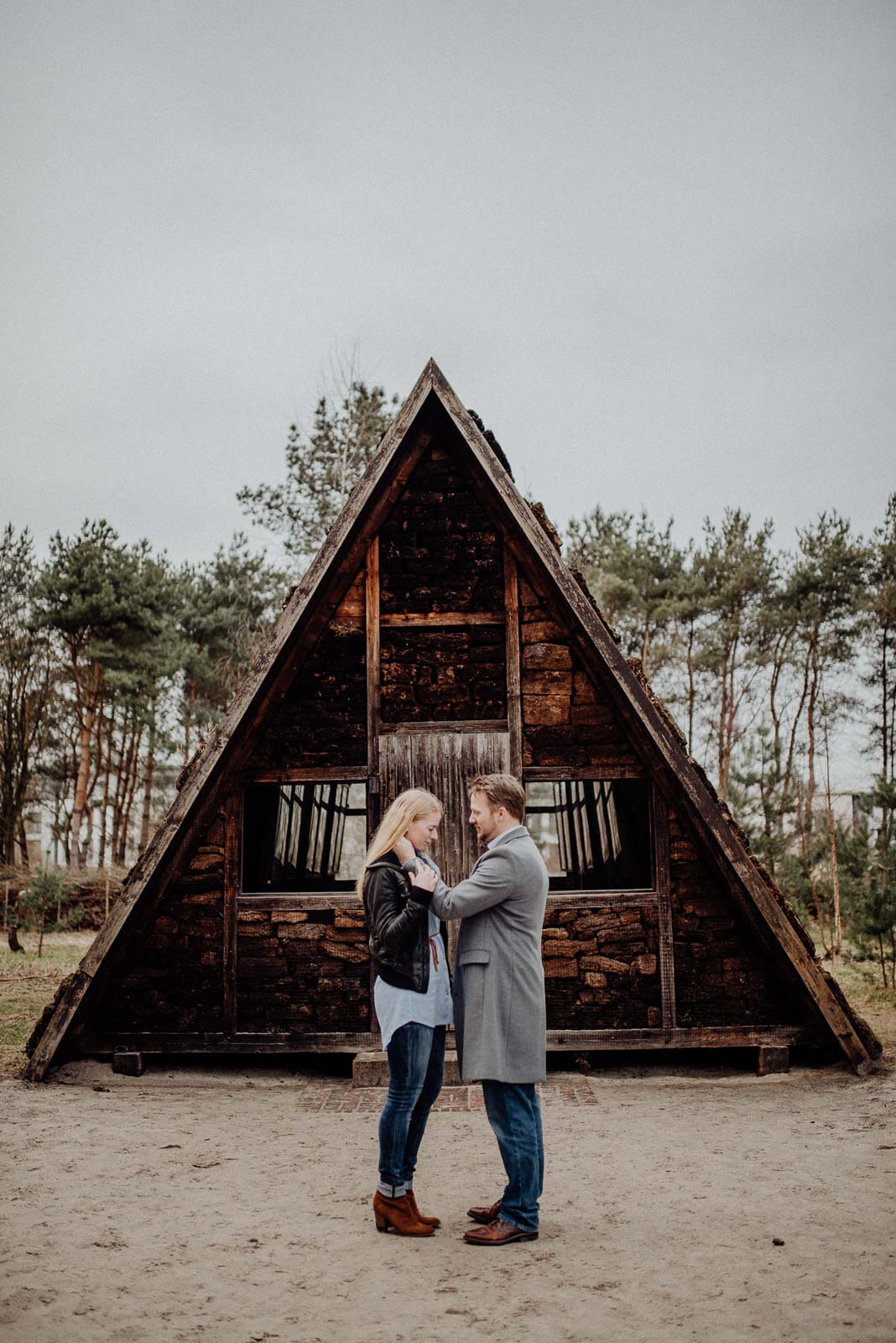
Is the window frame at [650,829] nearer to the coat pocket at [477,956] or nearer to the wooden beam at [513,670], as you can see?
the wooden beam at [513,670]

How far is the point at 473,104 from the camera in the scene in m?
39.1

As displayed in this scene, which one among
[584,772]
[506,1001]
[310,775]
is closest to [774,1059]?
[584,772]

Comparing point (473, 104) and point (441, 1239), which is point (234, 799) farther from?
point (473, 104)

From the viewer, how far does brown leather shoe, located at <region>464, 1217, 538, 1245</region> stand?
13.2ft

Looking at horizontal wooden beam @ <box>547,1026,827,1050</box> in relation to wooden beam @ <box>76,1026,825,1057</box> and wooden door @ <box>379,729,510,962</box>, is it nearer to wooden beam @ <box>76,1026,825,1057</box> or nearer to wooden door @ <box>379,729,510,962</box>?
wooden beam @ <box>76,1026,825,1057</box>

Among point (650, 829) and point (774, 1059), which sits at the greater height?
point (650, 829)

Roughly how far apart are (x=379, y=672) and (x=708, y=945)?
3069 mm

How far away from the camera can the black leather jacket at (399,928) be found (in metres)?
4.04

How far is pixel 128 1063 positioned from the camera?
23.9 ft

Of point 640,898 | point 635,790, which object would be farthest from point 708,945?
point 635,790

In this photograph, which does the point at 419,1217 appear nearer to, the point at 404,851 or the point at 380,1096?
the point at 404,851

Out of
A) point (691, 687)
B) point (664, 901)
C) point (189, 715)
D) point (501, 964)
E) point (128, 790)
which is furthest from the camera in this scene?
point (128, 790)

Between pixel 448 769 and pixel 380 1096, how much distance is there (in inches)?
88.8

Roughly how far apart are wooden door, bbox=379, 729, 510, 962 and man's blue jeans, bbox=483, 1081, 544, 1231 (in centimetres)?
338
